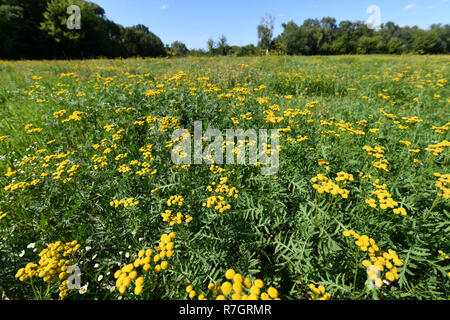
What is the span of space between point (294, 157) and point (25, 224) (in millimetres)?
3902

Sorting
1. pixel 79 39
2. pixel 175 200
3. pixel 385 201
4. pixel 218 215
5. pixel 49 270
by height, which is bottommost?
pixel 49 270

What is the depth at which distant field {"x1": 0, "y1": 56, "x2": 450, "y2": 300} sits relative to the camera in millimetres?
1685

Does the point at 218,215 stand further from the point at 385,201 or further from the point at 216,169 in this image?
the point at 385,201

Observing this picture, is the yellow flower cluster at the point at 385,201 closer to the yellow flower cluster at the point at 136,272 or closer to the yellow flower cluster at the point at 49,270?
the yellow flower cluster at the point at 136,272

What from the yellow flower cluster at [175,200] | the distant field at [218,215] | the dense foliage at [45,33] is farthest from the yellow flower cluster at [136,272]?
the dense foliage at [45,33]

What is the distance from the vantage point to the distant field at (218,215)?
1685 millimetres

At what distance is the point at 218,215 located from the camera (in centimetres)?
213

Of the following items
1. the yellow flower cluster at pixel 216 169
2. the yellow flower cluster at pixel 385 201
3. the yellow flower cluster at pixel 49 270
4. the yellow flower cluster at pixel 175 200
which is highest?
the yellow flower cluster at pixel 216 169

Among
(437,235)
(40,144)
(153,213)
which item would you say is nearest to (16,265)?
(153,213)

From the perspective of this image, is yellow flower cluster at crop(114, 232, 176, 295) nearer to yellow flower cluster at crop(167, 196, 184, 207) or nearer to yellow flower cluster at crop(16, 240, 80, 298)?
yellow flower cluster at crop(167, 196, 184, 207)

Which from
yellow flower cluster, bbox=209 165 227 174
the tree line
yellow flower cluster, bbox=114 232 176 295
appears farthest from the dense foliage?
yellow flower cluster, bbox=114 232 176 295

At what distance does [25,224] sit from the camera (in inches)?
99.6

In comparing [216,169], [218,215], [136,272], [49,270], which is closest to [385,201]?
[218,215]
